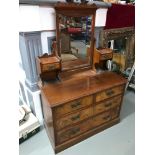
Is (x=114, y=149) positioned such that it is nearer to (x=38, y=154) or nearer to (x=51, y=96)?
(x=38, y=154)

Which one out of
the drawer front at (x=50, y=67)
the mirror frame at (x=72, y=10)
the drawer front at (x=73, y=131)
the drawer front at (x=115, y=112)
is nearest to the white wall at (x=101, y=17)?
the mirror frame at (x=72, y=10)

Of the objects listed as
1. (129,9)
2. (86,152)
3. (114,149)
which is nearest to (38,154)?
(86,152)

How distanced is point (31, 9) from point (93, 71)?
100 cm

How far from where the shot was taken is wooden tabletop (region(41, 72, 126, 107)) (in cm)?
150

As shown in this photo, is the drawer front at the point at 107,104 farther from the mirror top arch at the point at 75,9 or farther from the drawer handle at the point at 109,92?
the mirror top arch at the point at 75,9

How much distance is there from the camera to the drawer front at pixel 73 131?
65.6 inches

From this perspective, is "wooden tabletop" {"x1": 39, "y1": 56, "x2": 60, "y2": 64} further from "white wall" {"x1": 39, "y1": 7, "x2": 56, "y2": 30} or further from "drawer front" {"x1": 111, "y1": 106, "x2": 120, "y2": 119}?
"drawer front" {"x1": 111, "y1": 106, "x2": 120, "y2": 119}

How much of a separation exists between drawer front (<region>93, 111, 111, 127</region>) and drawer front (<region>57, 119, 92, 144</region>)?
74 millimetres

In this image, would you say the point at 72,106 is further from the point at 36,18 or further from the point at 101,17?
the point at 101,17

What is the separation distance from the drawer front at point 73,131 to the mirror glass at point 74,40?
0.68m

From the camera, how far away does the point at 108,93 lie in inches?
69.8

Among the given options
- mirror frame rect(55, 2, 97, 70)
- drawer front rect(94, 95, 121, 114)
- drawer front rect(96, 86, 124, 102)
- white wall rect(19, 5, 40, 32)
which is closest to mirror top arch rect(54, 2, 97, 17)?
mirror frame rect(55, 2, 97, 70)

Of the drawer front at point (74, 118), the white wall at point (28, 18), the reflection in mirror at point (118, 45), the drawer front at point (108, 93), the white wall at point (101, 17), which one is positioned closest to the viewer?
the white wall at point (28, 18)

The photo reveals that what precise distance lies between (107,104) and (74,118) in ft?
1.48
